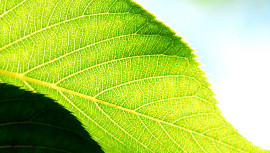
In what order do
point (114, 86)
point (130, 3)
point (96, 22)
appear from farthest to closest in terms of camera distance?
point (114, 86)
point (96, 22)
point (130, 3)

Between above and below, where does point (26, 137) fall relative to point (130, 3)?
below

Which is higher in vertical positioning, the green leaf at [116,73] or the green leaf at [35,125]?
the green leaf at [116,73]

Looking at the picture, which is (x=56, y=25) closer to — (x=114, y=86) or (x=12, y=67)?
(x=12, y=67)

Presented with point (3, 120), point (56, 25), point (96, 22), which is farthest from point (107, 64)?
point (3, 120)

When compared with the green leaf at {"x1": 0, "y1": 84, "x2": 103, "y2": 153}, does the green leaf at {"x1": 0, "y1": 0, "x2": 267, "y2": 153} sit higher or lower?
higher
